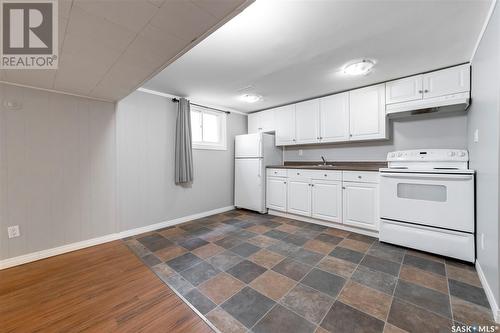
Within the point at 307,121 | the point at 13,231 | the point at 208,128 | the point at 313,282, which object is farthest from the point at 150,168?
the point at 307,121

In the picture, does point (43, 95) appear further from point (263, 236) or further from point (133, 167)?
point (263, 236)

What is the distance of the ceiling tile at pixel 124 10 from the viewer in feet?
3.46

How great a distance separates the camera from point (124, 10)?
3.63 feet

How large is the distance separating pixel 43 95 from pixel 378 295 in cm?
396

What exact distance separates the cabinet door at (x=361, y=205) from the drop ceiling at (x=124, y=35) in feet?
9.03

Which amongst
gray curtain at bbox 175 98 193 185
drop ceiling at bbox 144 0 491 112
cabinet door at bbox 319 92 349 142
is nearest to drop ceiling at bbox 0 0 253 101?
drop ceiling at bbox 144 0 491 112

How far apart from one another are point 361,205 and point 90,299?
3236 mm

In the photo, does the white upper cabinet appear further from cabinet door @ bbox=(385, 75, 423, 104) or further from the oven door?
the oven door

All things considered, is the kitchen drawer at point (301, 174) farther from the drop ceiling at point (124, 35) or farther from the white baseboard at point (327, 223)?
the drop ceiling at point (124, 35)

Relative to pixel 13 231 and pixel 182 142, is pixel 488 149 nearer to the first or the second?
pixel 182 142

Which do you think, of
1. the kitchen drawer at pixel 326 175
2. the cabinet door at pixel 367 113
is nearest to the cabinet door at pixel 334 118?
the cabinet door at pixel 367 113

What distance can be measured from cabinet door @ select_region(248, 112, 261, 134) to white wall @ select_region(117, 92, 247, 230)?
1328 mm

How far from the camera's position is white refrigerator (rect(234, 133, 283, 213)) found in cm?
407

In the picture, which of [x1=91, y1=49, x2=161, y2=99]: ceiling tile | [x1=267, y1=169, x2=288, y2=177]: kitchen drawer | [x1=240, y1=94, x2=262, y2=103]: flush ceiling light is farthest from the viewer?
[x1=267, y1=169, x2=288, y2=177]: kitchen drawer
